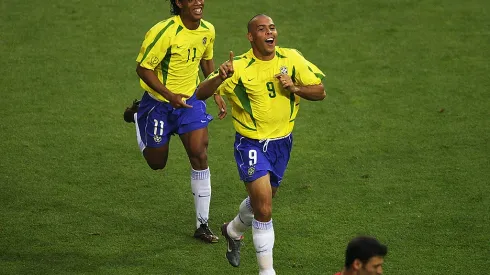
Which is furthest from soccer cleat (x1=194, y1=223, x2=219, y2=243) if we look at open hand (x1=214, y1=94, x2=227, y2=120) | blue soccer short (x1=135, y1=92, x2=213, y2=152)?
open hand (x1=214, y1=94, x2=227, y2=120)

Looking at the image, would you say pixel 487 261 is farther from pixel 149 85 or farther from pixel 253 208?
pixel 149 85

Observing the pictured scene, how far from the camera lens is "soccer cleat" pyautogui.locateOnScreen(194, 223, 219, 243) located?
34.7 feet

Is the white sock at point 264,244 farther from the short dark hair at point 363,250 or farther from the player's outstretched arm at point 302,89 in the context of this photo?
the short dark hair at point 363,250

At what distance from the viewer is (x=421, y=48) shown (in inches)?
633

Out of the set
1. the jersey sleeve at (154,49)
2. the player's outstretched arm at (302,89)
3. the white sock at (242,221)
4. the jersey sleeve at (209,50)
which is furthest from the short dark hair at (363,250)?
the jersey sleeve at (209,50)

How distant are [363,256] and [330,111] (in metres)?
7.46

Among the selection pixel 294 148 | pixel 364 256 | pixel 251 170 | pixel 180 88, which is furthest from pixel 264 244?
pixel 294 148

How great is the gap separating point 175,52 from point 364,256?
4361mm

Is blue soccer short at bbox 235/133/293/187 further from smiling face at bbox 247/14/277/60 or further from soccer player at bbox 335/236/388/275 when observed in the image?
soccer player at bbox 335/236/388/275

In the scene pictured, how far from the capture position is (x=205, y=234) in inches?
417

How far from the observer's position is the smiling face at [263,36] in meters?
9.27

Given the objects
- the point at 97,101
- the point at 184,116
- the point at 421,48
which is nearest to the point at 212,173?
the point at 184,116

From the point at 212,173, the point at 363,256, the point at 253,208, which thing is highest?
the point at 363,256

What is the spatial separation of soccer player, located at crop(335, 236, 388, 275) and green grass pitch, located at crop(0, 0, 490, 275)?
2.90m
